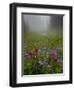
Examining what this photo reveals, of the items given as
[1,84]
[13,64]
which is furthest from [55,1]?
[1,84]

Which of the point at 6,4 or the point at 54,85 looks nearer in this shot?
the point at 6,4

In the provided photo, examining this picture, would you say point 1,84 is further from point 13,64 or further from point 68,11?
point 68,11

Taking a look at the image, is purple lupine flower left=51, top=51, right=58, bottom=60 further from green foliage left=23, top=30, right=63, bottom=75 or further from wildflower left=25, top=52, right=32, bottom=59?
wildflower left=25, top=52, right=32, bottom=59

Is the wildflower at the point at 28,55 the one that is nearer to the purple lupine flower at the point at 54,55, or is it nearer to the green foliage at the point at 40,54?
the green foliage at the point at 40,54

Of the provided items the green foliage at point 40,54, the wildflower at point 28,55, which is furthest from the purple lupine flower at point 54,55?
the wildflower at point 28,55

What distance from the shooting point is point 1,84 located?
1.72m

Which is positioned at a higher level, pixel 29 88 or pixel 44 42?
pixel 44 42

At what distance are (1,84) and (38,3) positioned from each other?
555mm

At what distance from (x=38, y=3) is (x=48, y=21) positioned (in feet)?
0.45

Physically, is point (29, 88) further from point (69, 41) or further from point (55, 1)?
point (55, 1)

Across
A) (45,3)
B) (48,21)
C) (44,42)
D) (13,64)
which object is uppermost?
(45,3)

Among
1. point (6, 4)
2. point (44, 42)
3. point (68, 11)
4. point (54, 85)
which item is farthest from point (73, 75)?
point (6, 4)

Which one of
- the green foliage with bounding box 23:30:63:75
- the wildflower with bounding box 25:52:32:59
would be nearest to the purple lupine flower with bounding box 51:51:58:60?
the green foliage with bounding box 23:30:63:75

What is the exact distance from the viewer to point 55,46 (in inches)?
72.8
